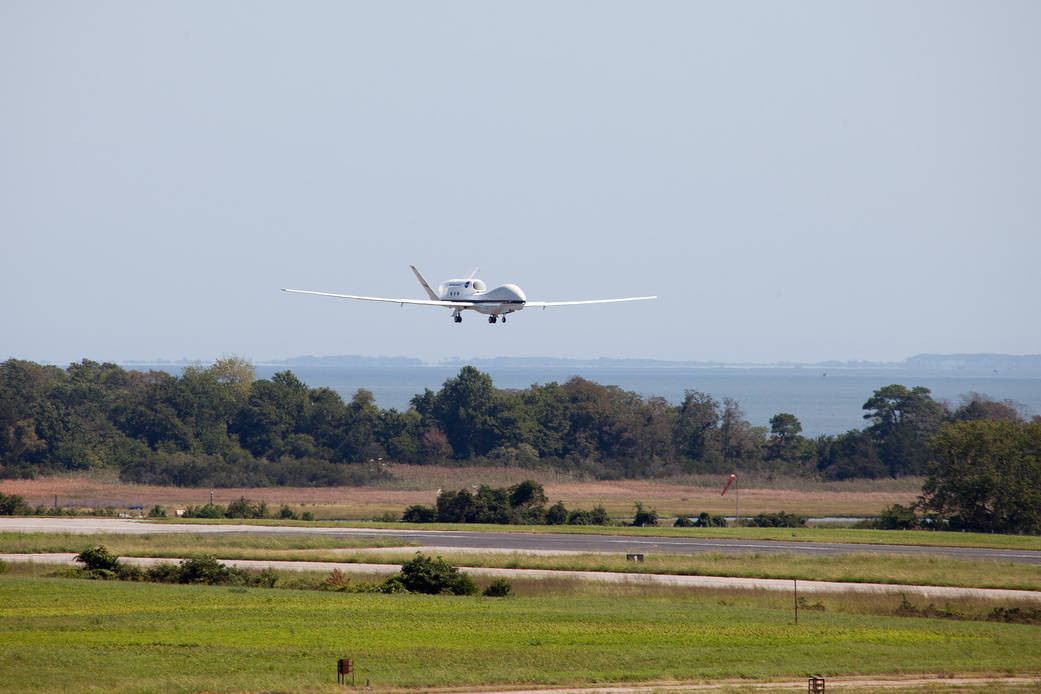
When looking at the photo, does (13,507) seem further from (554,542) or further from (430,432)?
(430,432)

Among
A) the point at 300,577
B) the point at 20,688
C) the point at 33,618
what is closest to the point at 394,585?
the point at 300,577

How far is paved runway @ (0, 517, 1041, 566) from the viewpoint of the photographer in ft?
180

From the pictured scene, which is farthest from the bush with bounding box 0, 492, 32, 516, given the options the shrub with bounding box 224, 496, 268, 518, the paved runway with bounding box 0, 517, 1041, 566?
the shrub with bounding box 224, 496, 268, 518

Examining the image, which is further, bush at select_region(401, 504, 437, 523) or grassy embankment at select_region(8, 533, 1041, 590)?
bush at select_region(401, 504, 437, 523)

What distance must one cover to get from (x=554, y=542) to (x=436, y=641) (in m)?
29.6

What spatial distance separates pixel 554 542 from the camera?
2322 inches

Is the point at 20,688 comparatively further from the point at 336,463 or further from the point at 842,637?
the point at 336,463

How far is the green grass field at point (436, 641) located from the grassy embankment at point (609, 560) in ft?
28.2

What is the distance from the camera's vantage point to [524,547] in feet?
184

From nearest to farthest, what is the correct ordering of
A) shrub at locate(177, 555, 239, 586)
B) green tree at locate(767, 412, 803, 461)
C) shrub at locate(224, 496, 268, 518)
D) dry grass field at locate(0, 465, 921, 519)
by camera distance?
shrub at locate(177, 555, 239, 586) → shrub at locate(224, 496, 268, 518) → dry grass field at locate(0, 465, 921, 519) → green tree at locate(767, 412, 803, 461)

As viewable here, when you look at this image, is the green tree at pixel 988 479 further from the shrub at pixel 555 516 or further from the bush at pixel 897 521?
the shrub at pixel 555 516

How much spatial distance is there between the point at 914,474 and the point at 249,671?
322ft

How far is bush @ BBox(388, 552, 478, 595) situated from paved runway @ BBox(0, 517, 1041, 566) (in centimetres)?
1428

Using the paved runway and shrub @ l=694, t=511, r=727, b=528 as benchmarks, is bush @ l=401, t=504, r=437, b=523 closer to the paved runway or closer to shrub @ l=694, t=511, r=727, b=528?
the paved runway
